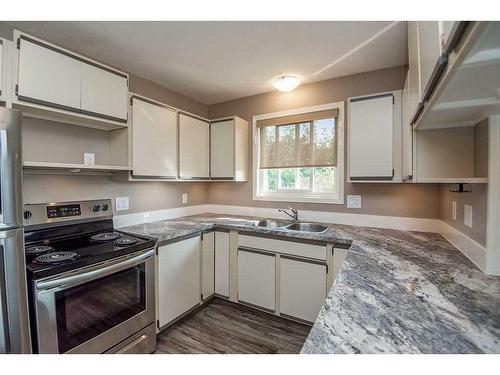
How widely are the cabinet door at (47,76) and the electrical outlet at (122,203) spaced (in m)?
0.89

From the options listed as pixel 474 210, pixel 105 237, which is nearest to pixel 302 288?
pixel 474 210

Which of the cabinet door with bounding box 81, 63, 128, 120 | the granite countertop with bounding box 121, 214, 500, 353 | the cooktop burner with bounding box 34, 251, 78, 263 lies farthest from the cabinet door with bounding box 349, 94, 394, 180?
the cooktop burner with bounding box 34, 251, 78, 263

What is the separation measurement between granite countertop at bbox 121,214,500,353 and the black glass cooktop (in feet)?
4.37

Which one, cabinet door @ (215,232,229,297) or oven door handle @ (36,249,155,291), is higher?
oven door handle @ (36,249,155,291)

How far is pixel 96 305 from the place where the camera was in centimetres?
146

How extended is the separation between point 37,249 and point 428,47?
2309 mm

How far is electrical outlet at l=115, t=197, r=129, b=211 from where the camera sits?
2211 millimetres

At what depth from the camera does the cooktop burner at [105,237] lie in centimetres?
176

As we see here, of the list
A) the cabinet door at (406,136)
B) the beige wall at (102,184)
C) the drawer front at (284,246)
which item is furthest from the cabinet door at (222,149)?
the cabinet door at (406,136)

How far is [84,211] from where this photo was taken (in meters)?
1.87

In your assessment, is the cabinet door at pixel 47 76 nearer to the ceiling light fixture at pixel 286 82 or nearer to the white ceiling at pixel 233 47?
the white ceiling at pixel 233 47

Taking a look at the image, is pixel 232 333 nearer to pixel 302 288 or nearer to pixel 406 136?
pixel 302 288

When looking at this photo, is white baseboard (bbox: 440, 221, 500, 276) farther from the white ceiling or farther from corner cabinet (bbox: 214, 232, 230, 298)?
corner cabinet (bbox: 214, 232, 230, 298)
